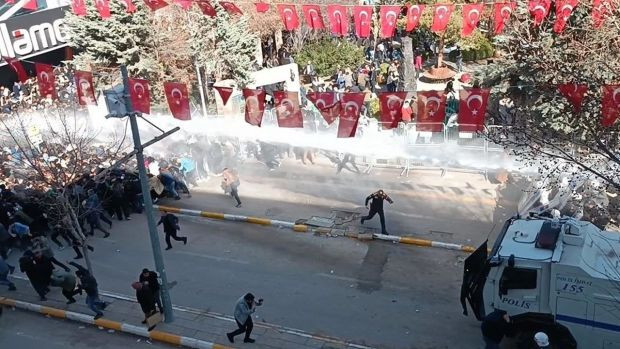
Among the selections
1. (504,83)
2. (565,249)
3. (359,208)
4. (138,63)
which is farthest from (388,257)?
(138,63)

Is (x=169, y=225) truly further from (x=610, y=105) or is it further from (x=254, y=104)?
(x=610, y=105)

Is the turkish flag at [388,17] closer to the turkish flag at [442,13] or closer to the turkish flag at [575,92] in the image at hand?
the turkish flag at [442,13]

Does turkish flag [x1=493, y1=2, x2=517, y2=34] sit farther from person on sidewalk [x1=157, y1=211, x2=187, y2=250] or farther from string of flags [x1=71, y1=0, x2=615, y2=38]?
person on sidewalk [x1=157, y1=211, x2=187, y2=250]

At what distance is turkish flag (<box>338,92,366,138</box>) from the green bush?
1683 centimetres

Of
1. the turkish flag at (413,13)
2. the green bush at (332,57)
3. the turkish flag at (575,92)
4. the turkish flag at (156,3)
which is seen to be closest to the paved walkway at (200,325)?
the turkish flag at (575,92)

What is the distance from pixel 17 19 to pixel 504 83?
2155cm

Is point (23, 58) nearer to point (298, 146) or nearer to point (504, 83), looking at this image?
point (298, 146)

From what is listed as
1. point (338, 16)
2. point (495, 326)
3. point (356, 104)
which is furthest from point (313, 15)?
point (495, 326)

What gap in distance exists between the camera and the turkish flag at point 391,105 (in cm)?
1377

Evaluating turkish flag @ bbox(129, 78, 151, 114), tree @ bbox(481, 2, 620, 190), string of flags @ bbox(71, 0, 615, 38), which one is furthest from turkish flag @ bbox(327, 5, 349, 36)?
turkish flag @ bbox(129, 78, 151, 114)

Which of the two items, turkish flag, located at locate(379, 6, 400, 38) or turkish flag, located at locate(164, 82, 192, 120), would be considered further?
turkish flag, located at locate(379, 6, 400, 38)

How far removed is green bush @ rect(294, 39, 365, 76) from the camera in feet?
102

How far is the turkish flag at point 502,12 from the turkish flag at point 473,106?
19.9ft

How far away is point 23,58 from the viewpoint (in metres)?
27.5
